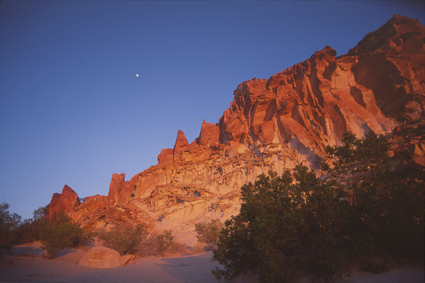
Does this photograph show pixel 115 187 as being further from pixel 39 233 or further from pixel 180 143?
pixel 39 233

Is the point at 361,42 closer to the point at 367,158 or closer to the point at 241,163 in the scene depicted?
the point at 241,163

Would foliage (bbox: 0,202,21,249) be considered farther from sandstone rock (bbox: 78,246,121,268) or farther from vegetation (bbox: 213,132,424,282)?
vegetation (bbox: 213,132,424,282)

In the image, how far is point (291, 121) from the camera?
4688 cm

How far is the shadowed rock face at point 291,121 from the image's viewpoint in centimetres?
3800

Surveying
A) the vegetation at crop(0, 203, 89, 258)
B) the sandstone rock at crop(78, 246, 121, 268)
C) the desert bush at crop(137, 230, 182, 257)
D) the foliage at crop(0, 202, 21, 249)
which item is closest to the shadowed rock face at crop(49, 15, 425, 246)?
the desert bush at crop(137, 230, 182, 257)

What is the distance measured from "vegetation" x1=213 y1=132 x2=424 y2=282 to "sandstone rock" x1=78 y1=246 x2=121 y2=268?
9.92 m

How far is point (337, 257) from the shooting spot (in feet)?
25.5

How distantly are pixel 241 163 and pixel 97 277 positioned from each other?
3844 cm

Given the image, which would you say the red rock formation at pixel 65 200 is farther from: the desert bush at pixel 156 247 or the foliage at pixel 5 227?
the foliage at pixel 5 227

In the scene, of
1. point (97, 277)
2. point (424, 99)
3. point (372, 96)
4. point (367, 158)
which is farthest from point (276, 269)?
point (372, 96)

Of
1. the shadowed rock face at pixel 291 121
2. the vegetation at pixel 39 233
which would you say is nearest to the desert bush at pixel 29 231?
the vegetation at pixel 39 233

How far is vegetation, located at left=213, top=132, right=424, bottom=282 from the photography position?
748cm

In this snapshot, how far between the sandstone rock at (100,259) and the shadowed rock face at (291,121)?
1865 centimetres

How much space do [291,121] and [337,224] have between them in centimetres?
4102
